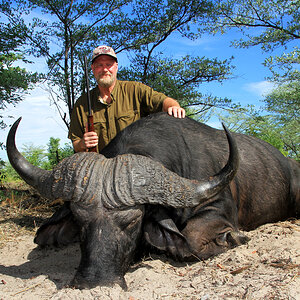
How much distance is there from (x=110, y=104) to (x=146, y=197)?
9.75ft

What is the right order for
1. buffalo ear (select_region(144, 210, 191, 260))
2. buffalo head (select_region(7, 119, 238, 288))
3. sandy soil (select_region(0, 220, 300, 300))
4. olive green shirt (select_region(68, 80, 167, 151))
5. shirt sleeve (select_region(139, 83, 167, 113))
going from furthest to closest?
1. olive green shirt (select_region(68, 80, 167, 151))
2. shirt sleeve (select_region(139, 83, 167, 113))
3. buffalo ear (select_region(144, 210, 191, 260))
4. buffalo head (select_region(7, 119, 238, 288))
5. sandy soil (select_region(0, 220, 300, 300))

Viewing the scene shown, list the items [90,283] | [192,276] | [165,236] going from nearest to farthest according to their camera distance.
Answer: [90,283] < [192,276] < [165,236]

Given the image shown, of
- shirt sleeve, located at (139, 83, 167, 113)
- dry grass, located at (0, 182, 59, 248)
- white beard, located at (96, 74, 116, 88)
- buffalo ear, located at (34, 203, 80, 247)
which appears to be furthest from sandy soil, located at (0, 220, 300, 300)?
white beard, located at (96, 74, 116, 88)

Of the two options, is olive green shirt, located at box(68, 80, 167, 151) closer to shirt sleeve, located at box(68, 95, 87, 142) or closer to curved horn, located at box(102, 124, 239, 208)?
shirt sleeve, located at box(68, 95, 87, 142)

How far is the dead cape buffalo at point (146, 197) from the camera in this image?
3.03m

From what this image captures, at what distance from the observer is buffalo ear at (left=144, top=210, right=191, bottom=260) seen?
3.44 metres

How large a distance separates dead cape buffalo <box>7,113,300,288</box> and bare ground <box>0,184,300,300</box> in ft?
0.52

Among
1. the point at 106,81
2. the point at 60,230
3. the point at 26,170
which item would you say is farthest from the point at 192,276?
the point at 106,81

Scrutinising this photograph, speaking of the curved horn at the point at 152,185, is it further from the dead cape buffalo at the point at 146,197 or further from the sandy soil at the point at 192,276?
the sandy soil at the point at 192,276

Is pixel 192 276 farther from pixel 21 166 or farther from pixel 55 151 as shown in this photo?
pixel 55 151

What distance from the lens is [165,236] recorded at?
11.4 feet

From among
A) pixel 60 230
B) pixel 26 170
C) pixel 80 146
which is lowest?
pixel 60 230

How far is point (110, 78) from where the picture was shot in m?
5.80

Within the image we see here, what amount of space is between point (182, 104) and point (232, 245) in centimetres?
778
